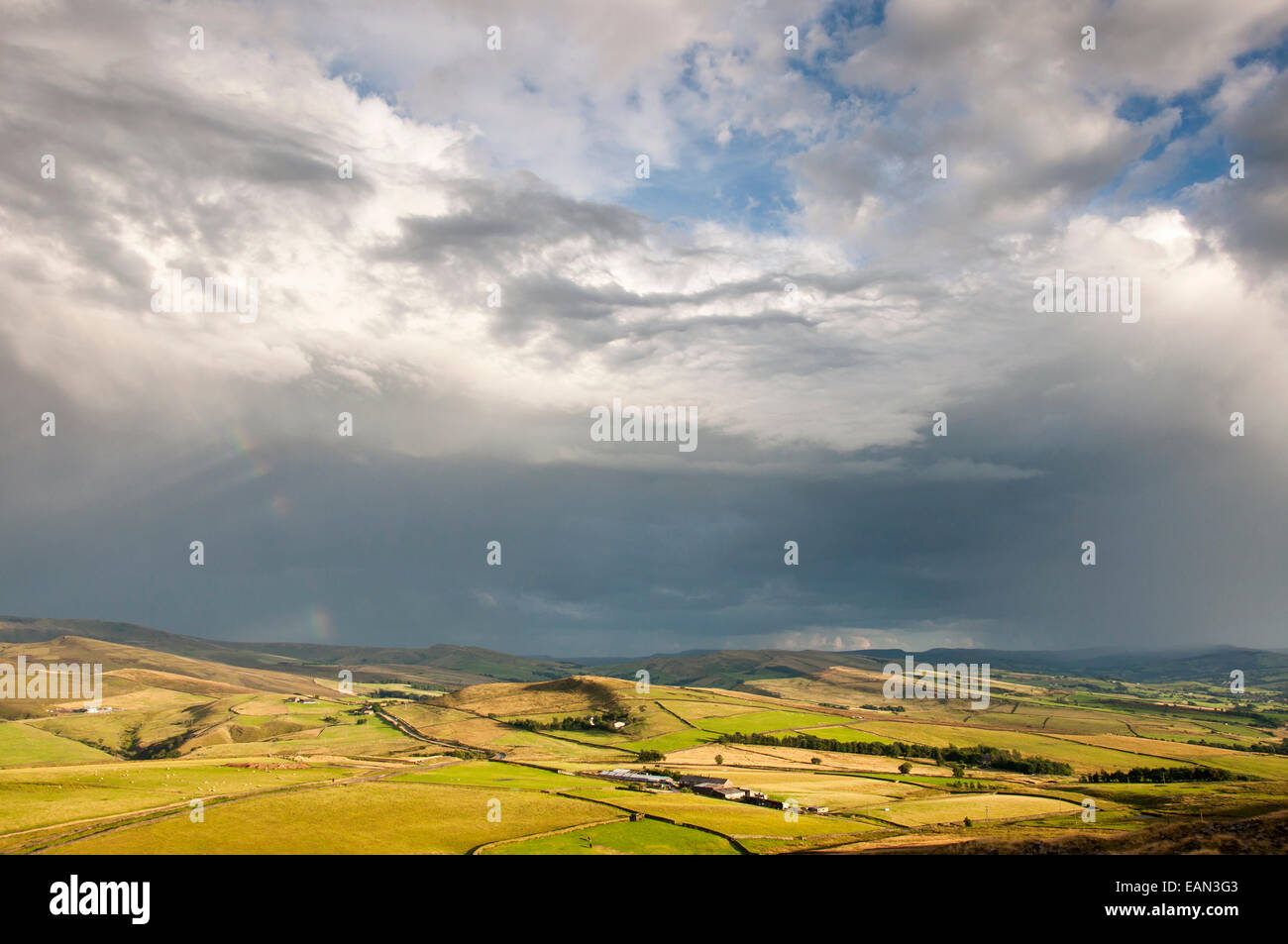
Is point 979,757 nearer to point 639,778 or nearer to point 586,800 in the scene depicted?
point 639,778

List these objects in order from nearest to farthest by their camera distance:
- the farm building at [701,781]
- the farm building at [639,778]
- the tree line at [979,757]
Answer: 1. the farm building at [701,781]
2. the farm building at [639,778]
3. the tree line at [979,757]

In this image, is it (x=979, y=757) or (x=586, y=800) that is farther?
(x=979, y=757)

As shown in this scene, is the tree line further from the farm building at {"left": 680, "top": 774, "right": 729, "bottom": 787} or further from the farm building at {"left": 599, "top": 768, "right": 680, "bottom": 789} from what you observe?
the farm building at {"left": 599, "top": 768, "right": 680, "bottom": 789}

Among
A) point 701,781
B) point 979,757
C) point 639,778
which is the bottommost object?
point 979,757

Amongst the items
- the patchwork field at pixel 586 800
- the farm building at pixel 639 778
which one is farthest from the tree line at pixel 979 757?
the farm building at pixel 639 778

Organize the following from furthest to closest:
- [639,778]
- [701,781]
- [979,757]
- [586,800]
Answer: [979,757] → [639,778] → [701,781] → [586,800]

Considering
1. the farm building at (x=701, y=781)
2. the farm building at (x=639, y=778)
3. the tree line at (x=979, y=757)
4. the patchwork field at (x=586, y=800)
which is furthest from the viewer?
the tree line at (x=979, y=757)

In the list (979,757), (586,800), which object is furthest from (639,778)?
(979,757)

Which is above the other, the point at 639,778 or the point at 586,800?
the point at 586,800

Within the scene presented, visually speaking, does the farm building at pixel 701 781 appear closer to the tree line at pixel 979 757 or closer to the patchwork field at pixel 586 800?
the patchwork field at pixel 586 800

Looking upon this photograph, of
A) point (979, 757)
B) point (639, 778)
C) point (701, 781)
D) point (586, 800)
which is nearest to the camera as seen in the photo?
point (586, 800)
